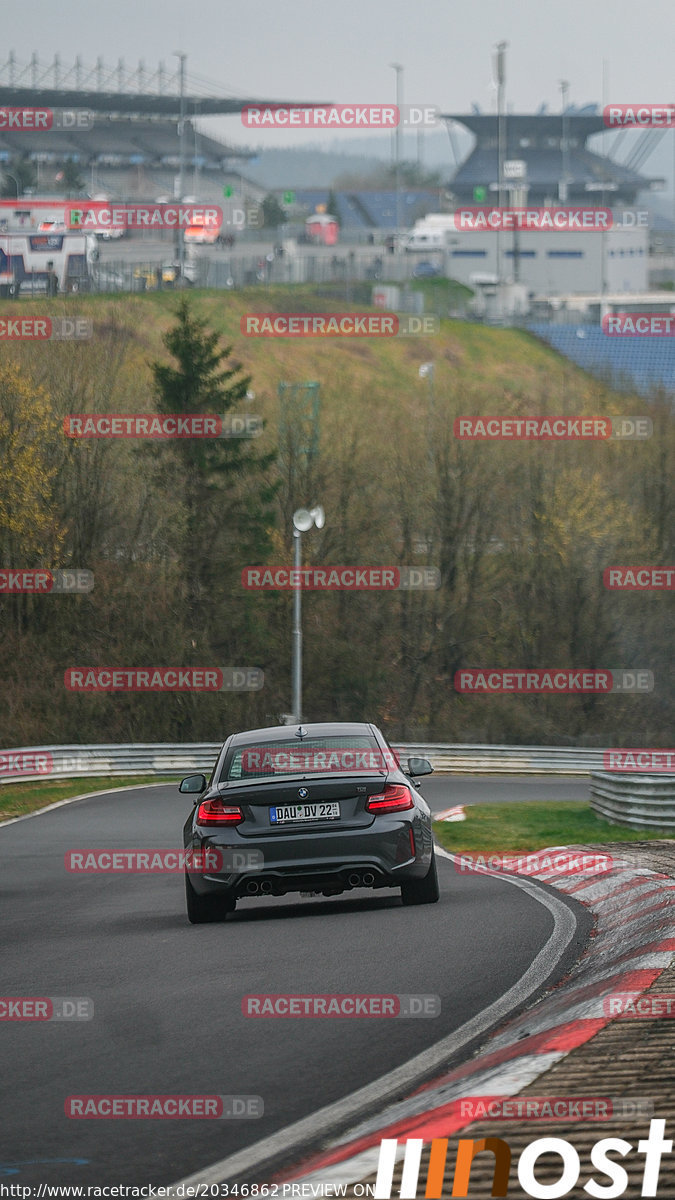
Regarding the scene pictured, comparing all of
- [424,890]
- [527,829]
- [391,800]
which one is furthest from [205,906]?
[527,829]

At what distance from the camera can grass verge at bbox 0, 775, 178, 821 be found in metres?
28.1

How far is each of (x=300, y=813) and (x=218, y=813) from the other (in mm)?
575

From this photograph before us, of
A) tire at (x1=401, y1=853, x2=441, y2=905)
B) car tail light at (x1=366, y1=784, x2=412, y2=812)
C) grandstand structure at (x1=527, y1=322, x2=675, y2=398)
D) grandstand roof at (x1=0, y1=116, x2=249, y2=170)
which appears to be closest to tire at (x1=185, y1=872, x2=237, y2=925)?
car tail light at (x1=366, y1=784, x2=412, y2=812)

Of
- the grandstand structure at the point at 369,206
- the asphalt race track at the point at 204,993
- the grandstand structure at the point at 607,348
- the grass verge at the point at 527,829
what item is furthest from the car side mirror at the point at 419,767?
the grandstand structure at the point at 369,206

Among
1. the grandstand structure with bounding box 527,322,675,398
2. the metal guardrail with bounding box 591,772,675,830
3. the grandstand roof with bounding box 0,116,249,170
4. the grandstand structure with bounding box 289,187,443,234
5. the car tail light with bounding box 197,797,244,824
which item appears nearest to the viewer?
the car tail light with bounding box 197,797,244,824

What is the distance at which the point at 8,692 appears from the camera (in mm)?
46406

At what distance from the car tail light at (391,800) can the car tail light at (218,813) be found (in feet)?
2.94

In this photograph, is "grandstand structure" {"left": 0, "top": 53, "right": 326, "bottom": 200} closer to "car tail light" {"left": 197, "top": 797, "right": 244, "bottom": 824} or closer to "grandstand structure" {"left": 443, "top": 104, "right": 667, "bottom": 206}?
"grandstand structure" {"left": 443, "top": 104, "right": 667, "bottom": 206}

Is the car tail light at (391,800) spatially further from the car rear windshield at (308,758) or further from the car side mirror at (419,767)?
the car side mirror at (419,767)

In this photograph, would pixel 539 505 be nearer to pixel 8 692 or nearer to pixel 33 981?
pixel 8 692

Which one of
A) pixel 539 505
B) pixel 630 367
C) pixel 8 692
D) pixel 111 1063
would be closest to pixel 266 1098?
pixel 111 1063

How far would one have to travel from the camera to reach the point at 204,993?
26.8ft

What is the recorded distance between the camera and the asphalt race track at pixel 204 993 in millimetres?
5629

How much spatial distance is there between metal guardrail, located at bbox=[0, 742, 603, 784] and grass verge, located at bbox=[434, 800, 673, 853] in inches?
118
